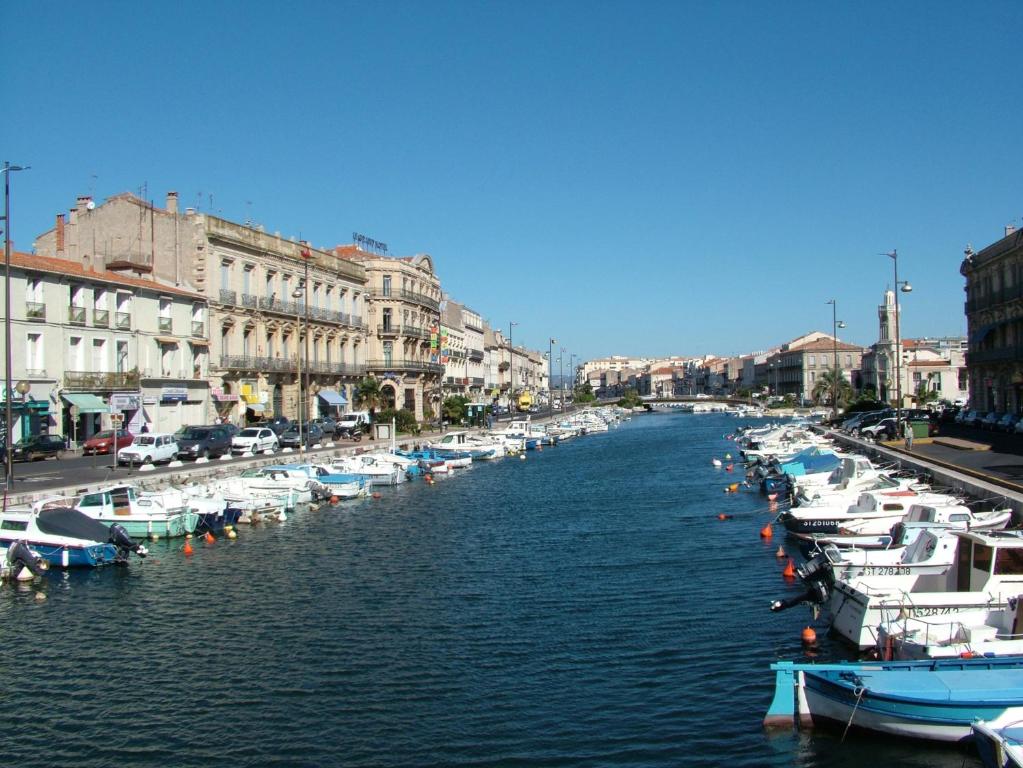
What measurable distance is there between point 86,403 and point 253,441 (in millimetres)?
8329

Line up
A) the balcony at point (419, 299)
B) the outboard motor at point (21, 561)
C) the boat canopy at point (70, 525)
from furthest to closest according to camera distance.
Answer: the balcony at point (419, 299), the boat canopy at point (70, 525), the outboard motor at point (21, 561)

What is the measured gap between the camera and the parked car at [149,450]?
4250 cm

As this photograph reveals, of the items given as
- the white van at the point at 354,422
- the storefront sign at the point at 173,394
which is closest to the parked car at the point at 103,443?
the storefront sign at the point at 173,394

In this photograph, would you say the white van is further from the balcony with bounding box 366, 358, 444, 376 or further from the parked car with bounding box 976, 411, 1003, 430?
the parked car with bounding box 976, 411, 1003, 430

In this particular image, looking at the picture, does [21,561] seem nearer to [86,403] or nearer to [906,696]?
[906,696]

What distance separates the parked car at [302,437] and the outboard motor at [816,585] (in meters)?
36.7

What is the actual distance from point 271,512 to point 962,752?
28290 millimetres

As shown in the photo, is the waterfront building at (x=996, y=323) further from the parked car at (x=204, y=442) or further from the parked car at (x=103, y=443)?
the parked car at (x=103, y=443)

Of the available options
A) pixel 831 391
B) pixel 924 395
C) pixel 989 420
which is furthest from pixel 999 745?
pixel 831 391

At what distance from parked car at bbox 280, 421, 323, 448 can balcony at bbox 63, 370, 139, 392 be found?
8.58 metres

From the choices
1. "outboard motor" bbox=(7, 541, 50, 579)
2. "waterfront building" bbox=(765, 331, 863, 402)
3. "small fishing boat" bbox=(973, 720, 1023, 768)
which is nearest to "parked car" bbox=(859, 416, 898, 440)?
"outboard motor" bbox=(7, 541, 50, 579)

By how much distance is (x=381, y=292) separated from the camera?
3243 inches

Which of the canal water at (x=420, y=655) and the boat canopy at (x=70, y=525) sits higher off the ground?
the boat canopy at (x=70, y=525)

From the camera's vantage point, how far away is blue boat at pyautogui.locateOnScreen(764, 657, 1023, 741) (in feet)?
43.7
